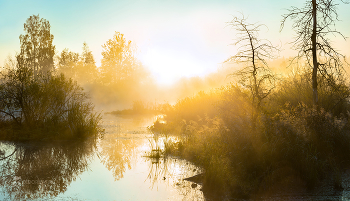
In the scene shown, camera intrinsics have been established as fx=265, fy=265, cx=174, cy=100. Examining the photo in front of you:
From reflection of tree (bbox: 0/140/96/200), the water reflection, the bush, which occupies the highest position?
the bush

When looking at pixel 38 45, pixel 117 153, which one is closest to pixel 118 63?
pixel 38 45

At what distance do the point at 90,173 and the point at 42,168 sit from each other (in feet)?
4.14

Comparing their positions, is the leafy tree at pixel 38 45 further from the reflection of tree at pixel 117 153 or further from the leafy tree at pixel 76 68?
the reflection of tree at pixel 117 153

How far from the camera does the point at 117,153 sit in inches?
332

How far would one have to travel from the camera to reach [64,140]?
10195 millimetres

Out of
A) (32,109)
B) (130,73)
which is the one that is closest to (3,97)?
(32,109)

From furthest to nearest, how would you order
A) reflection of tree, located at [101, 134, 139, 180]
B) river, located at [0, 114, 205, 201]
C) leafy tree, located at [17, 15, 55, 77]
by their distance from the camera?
leafy tree, located at [17, 15, 55, 77] < reflection of tree, located at [101, 134, 139, 180] < river, located at [0, 114, 205, 201]

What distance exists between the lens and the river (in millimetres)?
5078

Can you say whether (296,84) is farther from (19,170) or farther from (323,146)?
(19,170)

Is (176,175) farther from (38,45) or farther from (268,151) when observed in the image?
(38,45)

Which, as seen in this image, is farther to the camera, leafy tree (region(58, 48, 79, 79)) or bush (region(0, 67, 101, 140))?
leafy tree (region(58, 48, 79, 79))

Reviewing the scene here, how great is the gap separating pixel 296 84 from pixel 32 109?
11285 mm

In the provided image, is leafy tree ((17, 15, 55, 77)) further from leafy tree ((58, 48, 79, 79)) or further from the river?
the river

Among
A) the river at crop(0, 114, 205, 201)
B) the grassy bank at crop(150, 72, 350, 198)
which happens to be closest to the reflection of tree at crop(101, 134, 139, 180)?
the river at crop(0, 114, 205, 201)
